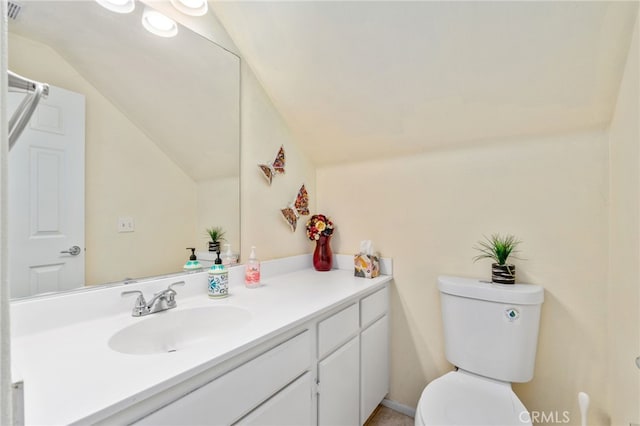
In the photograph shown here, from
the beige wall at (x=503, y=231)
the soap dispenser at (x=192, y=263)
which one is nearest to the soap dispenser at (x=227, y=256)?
the soap dispenser at (x=192, y=263)

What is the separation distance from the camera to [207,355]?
0.73m

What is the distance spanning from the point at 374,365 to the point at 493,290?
729 mm

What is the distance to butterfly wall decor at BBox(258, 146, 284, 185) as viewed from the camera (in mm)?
1703

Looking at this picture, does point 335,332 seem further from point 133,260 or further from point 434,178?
point 434,178

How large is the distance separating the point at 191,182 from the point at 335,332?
945mm

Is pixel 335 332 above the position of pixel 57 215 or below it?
below

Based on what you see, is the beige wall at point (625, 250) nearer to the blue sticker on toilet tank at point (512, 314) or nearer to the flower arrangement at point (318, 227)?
the blue sticker on toilet tank at point (512, 314)

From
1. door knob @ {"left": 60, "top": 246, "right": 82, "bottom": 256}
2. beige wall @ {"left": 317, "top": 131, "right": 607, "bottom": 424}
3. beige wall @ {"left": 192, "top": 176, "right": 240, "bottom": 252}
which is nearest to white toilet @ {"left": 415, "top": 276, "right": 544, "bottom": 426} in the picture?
beige wall @ {"left": 317, "top": 131, "right": 607, "bottom": 424}

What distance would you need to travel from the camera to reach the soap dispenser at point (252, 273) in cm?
147

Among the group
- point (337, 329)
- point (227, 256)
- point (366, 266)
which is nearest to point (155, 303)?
point (227, 256)

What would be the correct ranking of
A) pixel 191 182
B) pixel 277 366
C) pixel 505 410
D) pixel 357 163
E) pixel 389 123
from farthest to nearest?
pixel 357 163, pixel 389 123, pixel 191 182, pixel 505 410, pixel 277 366

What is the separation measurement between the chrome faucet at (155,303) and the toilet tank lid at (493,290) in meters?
1.23

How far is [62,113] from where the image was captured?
101cm

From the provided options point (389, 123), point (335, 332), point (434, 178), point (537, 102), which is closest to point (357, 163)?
point (389, 123)
